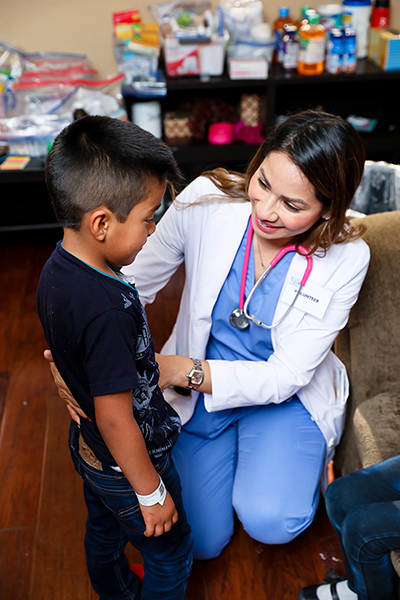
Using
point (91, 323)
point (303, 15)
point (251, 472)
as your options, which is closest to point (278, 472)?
point (251, 472)

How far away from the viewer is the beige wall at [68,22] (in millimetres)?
2402

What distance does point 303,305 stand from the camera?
1258 millimetres

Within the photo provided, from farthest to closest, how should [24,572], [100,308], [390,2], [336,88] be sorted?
1. [336,88]
2. [390,2]
3. [24,572]
4. [100,308]

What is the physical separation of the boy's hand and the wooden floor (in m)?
0.53

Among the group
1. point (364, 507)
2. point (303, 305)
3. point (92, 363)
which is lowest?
point (364, 507)

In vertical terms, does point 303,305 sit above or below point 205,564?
above

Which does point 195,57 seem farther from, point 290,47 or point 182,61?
point 290,47

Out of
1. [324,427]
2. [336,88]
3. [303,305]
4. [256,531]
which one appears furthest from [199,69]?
[256,531]

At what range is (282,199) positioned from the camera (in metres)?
1.14

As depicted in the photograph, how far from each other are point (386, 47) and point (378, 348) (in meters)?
1.56

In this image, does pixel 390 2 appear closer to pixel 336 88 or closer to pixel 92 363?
pixel 336 88

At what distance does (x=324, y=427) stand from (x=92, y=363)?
0.83m

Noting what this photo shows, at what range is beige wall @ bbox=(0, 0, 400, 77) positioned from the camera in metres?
2.40

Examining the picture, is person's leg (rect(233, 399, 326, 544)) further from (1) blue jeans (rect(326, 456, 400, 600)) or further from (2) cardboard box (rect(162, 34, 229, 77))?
(2) cardboard box (rect(162, 34, 229, 77))
